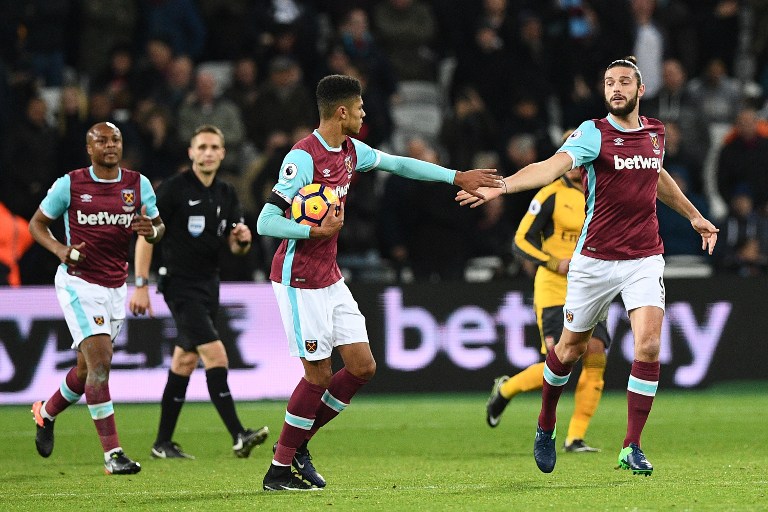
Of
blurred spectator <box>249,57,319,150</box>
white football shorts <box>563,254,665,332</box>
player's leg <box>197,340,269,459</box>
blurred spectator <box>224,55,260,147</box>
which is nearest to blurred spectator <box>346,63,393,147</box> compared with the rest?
blurred spectator <box>249,57,319,150</box>

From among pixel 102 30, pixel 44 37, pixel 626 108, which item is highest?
pixel 102 30

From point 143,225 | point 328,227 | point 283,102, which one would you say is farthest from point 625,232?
point 283,102

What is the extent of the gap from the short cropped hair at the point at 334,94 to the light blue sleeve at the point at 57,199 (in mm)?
2541

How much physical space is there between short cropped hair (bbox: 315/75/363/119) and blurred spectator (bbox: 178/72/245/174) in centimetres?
939

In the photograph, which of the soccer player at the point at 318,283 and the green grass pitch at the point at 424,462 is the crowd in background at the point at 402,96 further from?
the soccer player at the point at 318,283

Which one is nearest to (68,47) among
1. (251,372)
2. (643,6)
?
(251,372)

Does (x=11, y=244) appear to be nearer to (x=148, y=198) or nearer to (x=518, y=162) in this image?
(x=148, y=198)

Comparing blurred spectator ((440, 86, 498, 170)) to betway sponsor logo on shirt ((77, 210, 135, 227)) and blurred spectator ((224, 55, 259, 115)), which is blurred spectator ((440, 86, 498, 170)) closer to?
blurred spectator ((224, 55, 259, 115))

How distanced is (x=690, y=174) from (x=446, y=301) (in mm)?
5118

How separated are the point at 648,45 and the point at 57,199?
1169 centimetres

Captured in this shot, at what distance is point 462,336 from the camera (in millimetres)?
14984

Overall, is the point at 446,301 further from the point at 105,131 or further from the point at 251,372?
the point at 105,131

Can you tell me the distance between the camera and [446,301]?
15.0 meters

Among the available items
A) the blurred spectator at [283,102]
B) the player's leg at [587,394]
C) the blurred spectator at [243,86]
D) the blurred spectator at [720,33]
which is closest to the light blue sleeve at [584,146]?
the player's leg at [587,394]
